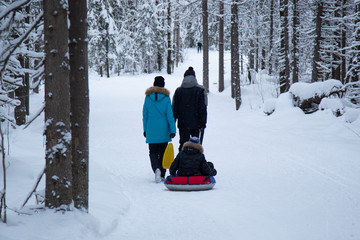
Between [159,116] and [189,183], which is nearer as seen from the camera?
[189,183]

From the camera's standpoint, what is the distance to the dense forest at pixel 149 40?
3.77m

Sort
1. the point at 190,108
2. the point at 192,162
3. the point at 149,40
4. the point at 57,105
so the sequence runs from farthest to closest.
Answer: the point at 149,40 < the point at 190,108 < the point at 192,162 < the point at 57,105

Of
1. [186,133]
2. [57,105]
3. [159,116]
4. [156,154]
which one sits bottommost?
[156,154]

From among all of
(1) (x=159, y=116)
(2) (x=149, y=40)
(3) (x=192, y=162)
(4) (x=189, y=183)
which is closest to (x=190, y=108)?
(1) (x=159, y=116)

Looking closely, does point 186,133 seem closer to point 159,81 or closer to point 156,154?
point 156,154

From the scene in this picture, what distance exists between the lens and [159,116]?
7703mm

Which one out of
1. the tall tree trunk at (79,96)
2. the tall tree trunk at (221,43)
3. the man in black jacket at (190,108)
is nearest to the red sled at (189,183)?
the man in black jacket at (190,108)

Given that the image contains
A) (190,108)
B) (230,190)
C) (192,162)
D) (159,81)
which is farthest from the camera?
(190,108)

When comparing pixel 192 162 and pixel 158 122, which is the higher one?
pixel 158 122

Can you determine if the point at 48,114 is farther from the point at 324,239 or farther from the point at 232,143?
the point at 232,143

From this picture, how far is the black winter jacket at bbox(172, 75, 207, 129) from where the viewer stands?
→ 812cm

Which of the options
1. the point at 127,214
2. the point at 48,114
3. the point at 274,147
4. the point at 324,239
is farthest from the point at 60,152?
the point at 274,147

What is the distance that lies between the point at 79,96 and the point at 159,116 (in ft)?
11.5

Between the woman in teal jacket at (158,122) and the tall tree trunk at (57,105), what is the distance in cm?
378
